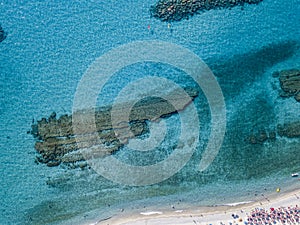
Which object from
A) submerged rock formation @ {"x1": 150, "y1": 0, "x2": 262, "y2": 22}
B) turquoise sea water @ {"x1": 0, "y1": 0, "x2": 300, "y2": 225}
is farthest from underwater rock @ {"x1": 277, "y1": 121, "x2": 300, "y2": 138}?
submerged rock formation @ {"x1": 150, "y1": 0, "x2": 262, "y2": 22}

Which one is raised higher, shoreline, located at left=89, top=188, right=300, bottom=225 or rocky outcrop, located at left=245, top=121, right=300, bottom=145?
rocky outcrop, located at left=245, top=121, right=300, bottom=145

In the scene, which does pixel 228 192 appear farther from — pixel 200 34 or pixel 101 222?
pixel 200 34

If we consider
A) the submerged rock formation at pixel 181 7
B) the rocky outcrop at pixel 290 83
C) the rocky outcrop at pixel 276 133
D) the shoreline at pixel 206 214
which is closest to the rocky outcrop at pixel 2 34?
the submerged rock formation at pixel 181 7

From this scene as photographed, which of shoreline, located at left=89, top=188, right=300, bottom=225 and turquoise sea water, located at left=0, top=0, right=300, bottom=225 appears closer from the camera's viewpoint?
shoreline, located at left=89, top=188, right=300, bottom=225

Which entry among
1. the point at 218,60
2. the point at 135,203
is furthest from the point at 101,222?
the point at 218,60

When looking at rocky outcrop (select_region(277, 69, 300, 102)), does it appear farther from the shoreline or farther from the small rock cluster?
the shoreline

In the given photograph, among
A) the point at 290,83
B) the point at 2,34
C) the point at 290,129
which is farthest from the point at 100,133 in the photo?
the point at 290,83

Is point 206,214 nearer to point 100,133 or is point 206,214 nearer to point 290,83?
point 100,133
